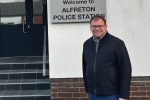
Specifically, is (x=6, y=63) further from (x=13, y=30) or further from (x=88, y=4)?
(x=88, y=4)

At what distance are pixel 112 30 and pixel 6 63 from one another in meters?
2.91

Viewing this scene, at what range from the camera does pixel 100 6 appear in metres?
4.20

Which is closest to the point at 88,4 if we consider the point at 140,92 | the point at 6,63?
the point at 140,92

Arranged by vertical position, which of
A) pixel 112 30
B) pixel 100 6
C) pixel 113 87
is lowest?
pixel 113 87

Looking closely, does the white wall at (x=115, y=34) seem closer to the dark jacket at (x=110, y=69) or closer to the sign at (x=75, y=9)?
the sign at (x=75, y=9)

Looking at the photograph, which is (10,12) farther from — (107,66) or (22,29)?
(107,66)

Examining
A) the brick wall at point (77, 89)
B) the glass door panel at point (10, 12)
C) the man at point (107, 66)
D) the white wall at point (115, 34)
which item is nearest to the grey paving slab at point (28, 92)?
the brick wall at point (77, 89)

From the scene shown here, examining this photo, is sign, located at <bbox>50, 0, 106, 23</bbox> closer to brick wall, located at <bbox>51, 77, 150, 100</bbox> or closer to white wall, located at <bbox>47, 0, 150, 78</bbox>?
white wall, located at <bbox>47, 0, 150, 78</bbox>

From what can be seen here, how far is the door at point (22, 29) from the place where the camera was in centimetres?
691

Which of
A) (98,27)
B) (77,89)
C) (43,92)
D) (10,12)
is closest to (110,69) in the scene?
(98,27)

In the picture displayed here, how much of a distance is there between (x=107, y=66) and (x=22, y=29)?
5.22m

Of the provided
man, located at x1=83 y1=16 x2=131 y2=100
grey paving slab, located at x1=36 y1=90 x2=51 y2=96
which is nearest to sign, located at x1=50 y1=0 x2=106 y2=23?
grey paving slab, located at x1=36 y1=90 x2=51 y2=96

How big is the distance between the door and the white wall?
2694 mm

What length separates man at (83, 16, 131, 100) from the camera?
2.29 meters
